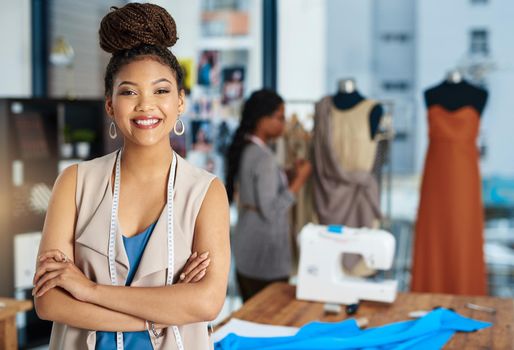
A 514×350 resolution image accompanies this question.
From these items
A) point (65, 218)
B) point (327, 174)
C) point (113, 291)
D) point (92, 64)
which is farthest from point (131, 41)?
point (92, 64)

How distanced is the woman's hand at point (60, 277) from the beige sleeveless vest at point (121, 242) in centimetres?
4

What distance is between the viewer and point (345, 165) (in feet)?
13.3

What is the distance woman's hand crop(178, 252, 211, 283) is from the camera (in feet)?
5.05

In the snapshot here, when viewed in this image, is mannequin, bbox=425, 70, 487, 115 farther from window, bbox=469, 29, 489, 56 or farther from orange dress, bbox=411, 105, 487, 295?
window, bbox=469, 29, 489, 56

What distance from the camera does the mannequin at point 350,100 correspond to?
397cm

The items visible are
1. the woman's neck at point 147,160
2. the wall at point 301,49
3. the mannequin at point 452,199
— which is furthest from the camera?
the wall at point 301,49

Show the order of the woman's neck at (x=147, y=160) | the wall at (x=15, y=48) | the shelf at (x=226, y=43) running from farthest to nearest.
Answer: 1. the wall at (x=15, y=48)
2. the shelf at (x=226, y=43)
3. the woman's neck at (x=147, y=160)

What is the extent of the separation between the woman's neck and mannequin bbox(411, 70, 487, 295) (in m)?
2.81

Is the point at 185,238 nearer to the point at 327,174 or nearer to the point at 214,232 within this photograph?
the point at 214,232

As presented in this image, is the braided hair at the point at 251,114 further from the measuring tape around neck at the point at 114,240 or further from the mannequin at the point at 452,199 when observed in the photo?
the measuring tape around neck at the point at 114,240

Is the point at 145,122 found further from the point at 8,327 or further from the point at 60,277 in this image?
the point at 8,327

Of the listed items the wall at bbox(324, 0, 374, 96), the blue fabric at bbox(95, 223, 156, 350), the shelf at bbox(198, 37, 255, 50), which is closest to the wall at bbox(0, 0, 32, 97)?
the shelf at bbox(198, 37, 255, 50)

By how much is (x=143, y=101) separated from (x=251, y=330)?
1.06m

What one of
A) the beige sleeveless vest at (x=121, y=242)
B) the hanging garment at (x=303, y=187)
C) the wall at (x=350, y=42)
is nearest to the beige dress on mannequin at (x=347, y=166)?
the hanging garment at (x=303, y=187)
